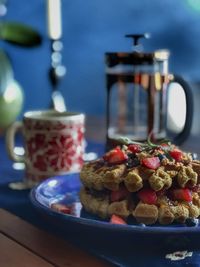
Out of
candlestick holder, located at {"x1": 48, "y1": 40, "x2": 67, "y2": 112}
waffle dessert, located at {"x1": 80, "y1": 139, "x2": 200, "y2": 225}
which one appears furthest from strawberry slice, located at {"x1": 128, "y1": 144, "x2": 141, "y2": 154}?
candlestick holder, located at {"x1": 48, "y1": 40, "x2": 67, "y2": 112}

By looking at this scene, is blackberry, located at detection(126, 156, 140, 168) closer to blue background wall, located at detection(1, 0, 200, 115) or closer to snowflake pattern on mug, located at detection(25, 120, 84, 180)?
snowflake pattern on mug, located at detection(25, 120, 84, 180)

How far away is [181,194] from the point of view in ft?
2.12

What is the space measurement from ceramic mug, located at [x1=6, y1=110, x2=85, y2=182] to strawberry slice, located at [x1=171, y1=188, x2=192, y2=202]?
0.26 metres

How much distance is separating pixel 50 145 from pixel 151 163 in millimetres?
248

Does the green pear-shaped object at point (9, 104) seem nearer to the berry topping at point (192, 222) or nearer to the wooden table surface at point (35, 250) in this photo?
the wooden table surface at point (35, 250)

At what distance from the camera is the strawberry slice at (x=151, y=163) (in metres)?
0.65

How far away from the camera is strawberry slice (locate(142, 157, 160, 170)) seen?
650 mm

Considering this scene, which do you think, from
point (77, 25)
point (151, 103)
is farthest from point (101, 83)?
point (151, 103)

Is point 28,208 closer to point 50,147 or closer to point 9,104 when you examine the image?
point 50,147

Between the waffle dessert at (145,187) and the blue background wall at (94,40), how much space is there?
1.32 meters

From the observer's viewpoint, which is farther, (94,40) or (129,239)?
(94,40)

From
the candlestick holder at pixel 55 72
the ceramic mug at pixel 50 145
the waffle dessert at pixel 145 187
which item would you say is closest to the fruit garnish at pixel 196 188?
→ the waffle dessert at pixel 145 187

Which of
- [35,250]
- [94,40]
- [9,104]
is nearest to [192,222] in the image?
[35,250]

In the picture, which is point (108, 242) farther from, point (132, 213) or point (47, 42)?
point (47, 42)
